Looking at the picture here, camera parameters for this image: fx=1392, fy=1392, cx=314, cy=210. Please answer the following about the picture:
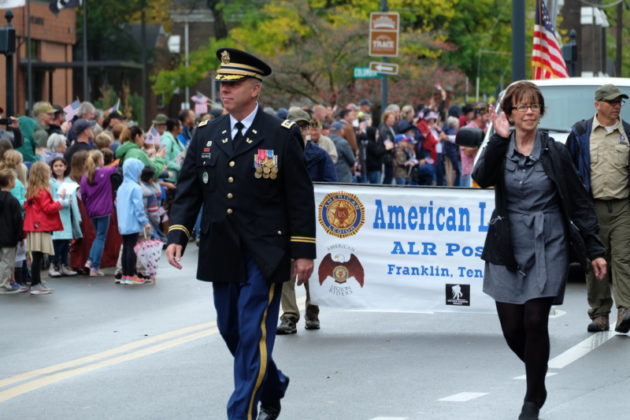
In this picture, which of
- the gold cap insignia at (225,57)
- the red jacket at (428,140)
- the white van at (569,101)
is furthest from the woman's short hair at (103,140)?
the gold cap insignia at (225,57)

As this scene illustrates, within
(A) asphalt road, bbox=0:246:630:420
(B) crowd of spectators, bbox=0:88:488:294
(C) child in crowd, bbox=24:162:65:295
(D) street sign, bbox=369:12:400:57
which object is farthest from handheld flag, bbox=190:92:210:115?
(A) asphalt road, bbox=0:246:630:420

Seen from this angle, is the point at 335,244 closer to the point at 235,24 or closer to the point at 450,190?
the point at 450,190

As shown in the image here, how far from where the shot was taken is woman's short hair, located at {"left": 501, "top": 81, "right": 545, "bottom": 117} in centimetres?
761

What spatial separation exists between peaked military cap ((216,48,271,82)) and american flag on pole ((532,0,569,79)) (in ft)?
46.4

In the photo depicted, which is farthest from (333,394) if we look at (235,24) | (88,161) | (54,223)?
(235,24)

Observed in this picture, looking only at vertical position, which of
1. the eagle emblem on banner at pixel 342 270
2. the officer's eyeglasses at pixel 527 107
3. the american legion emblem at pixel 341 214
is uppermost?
the officer's eyeglasses at pixel 527 107

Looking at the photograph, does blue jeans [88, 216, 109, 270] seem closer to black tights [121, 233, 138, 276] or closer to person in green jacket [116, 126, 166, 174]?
black tights [121, 233, 138, 276]

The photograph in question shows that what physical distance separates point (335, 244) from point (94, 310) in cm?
293

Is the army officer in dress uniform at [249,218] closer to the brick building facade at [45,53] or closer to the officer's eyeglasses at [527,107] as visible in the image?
the officer's eyeglasses at [527,107]

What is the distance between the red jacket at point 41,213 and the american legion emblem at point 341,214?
442cm

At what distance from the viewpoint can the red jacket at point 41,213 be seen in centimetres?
1488

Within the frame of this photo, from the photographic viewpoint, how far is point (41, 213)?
49.0 ft

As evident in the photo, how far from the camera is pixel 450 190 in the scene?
11414 mm

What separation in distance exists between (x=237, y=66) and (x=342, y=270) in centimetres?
458
